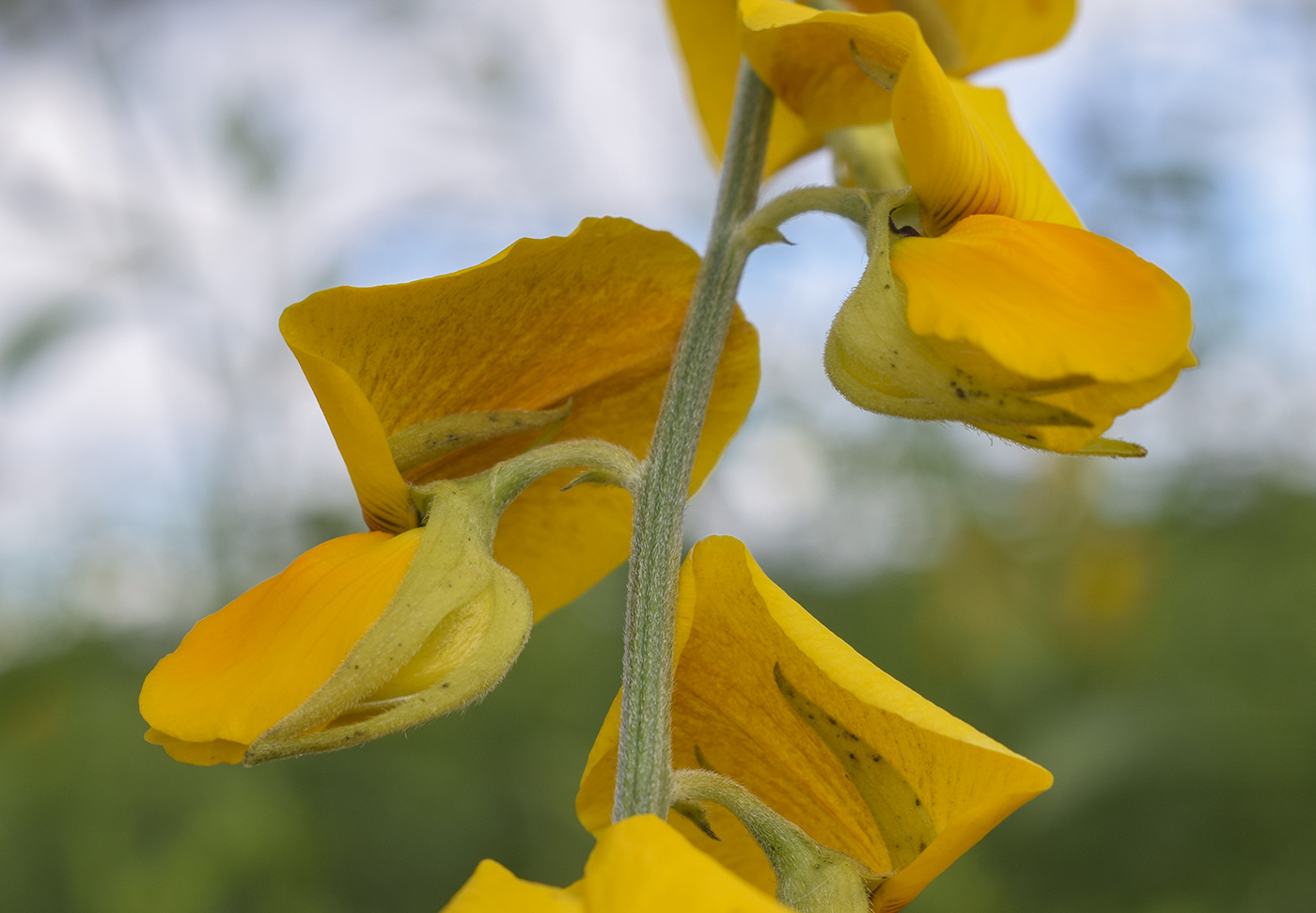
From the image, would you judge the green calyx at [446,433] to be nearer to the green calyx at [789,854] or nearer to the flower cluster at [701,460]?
the flower cluster at [701,460]

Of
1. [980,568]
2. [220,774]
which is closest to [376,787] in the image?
[220,774]

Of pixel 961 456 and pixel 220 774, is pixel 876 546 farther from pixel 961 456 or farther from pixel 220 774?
pixel 220 774

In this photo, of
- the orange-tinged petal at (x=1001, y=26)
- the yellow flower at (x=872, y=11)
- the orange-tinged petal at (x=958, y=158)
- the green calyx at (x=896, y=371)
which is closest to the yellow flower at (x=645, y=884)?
the green calyx at (x=896, y=371)

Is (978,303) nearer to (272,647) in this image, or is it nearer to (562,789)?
(272,647)

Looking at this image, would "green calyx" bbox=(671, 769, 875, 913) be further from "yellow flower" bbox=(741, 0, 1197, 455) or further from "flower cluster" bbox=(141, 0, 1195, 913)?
"yellow flower" bbox=(741, 0, 1197, 455)

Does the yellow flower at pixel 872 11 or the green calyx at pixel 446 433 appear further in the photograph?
the yellow flower at pixel 872 11

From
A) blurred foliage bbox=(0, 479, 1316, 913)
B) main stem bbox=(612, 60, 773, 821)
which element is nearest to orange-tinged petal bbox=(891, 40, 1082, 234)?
main stem bbox=(612, 60, 773, 821)

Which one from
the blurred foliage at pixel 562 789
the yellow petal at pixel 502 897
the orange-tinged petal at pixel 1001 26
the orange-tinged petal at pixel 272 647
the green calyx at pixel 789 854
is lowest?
the blurred foliage at pixel 562 789
